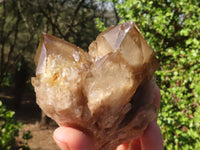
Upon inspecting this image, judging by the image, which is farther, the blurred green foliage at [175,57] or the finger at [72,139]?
the blurred green foliage at [175,57]

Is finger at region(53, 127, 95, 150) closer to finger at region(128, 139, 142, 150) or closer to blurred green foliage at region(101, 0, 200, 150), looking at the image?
finger at region(128, 139, 142, 150)

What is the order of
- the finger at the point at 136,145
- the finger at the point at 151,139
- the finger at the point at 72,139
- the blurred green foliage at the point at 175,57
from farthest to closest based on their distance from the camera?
the blurred green foliage at the point at 175,57 < the finger at the point at 136,145 < the finger at the point at 151,139 < the finger at the point at 72,139

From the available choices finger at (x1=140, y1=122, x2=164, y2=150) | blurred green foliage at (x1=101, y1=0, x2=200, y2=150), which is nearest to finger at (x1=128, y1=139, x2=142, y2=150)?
finger at (x1=140, y1=122, x2=164, y2=150)

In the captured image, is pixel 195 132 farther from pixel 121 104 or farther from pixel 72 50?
pixel 72 50

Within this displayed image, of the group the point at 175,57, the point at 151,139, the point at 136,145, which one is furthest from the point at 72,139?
the point at 175,57

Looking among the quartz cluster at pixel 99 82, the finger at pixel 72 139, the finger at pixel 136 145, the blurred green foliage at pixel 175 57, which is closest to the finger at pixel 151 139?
the quartz cluster at pixel 99 82

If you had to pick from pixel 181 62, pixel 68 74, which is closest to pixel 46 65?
pixel 68 74

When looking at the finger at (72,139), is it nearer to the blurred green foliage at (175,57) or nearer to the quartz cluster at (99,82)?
the quartz cluster at (99,82)
